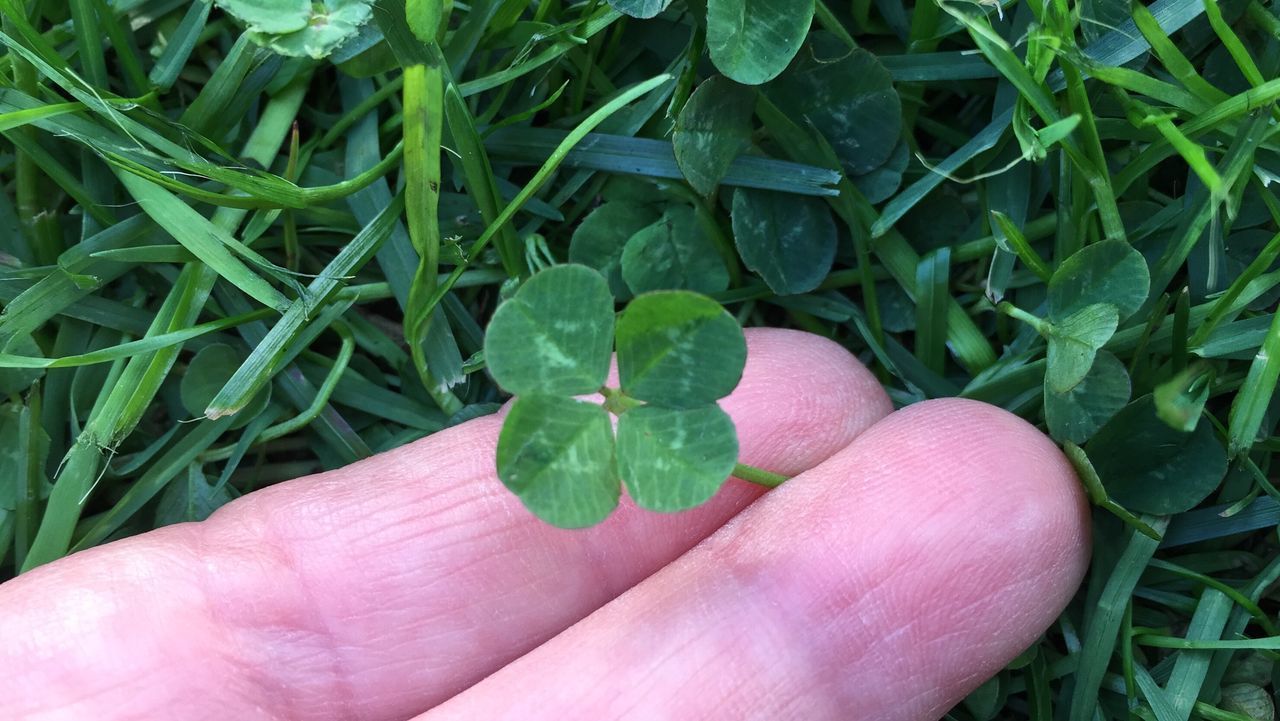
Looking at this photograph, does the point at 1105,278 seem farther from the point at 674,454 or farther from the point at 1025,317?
the point at 674,454

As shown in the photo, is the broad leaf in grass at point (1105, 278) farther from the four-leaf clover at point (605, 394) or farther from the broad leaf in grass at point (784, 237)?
the four-leaf clover at point (605, 394)

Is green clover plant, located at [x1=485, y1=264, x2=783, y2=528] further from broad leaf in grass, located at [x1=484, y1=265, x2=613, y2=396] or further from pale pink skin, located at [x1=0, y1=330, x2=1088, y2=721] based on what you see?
pale pink skin, located at [x1=0, y1=330, x2=1088, y2=721]

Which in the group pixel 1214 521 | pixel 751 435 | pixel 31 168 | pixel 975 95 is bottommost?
pixel 1214 521


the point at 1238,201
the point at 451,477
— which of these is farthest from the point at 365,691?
the point at 1238,201

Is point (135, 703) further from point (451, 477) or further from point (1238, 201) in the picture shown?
point (1238, 201)

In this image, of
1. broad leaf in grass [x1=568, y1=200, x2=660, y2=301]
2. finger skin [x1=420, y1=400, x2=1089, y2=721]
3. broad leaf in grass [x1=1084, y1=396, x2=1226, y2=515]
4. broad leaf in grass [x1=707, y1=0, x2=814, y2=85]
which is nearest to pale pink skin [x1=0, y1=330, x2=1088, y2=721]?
finger skin [x1=420, y1=400, x2=1089, y2=721]

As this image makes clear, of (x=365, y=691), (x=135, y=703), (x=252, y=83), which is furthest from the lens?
(x=252, y=83)

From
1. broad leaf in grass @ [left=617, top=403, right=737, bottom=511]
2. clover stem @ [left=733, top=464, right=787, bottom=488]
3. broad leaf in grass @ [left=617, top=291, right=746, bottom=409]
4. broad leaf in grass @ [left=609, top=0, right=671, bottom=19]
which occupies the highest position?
broad leaf in grass @ [left=609, top=0, right=671, bottom=19]

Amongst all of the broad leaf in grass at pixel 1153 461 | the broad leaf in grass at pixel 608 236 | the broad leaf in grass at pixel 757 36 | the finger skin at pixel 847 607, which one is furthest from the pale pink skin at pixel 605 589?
the broad leaf in grass at pixel 757 36
